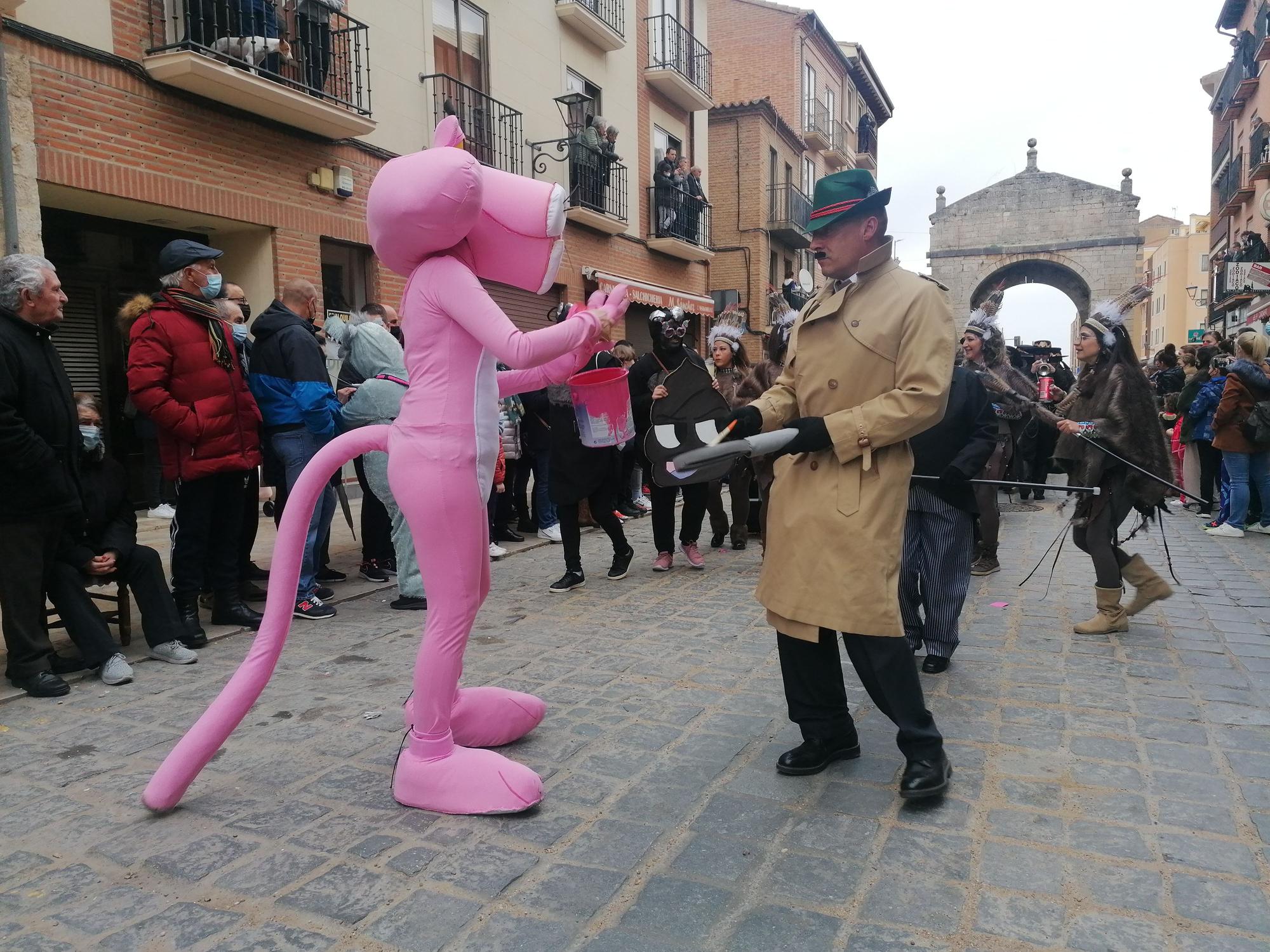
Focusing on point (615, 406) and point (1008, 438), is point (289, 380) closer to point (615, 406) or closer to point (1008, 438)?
point (615, 406)

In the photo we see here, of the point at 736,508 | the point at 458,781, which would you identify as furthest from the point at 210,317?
the point at 736,508

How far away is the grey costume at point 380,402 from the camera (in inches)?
232

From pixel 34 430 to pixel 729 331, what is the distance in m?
5.14

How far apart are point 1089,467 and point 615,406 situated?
307 cm

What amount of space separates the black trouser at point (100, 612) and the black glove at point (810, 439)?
3.52 metres

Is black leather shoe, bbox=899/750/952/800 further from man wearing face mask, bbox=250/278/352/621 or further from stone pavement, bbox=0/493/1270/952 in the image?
man wearing face mask, bbox=250/278/352/621

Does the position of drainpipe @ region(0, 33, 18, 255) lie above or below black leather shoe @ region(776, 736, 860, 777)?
above

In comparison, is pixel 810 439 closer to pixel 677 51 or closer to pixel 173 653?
pixel 173 653

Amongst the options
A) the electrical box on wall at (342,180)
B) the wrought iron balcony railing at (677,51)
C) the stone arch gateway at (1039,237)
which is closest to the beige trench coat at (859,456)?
the electrical box on wall at (342,180)

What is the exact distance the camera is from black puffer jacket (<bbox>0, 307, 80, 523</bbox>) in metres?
4.05

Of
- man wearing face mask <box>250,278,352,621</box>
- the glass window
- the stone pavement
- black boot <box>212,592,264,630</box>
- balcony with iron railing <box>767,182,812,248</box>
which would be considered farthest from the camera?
balcony with iron railing <box>767,182,812,248</box>

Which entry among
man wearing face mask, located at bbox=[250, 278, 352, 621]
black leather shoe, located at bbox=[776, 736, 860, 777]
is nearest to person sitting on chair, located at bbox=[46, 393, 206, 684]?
man wearing face mask, located at bbox=[250, 278, 352, 621]

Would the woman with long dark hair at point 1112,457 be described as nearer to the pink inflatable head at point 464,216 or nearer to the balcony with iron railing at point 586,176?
the pink inflatable head at point 464,216

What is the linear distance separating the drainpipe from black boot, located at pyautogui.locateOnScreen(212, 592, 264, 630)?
3.79 meters
